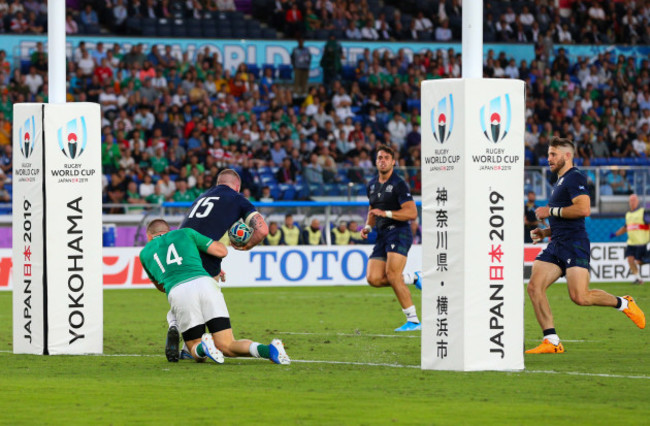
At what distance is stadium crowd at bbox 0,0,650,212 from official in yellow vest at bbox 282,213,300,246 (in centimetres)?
161

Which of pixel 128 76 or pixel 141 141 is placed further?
pixel 128 76

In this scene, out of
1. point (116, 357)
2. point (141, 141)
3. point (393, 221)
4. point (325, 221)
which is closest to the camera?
point (116, 357)

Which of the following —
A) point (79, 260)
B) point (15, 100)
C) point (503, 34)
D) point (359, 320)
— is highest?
point (503, 34)

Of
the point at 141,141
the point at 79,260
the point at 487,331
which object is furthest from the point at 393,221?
the point at 141,141

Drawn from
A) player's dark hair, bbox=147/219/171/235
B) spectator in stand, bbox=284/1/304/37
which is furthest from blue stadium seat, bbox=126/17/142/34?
player's dark hair, bbox=147/219/171/235

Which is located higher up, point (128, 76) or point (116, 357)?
point (128, 76)

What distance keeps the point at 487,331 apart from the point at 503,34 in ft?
95.1

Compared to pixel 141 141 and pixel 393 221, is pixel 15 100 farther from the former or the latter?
pixel 393 221

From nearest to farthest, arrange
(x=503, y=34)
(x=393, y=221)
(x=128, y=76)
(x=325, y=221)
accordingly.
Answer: (x=393, y=221)
(x=325, y=221)
(x=128, y=76)
(x=503, y=34)

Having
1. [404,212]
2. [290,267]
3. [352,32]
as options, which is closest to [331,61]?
[352,32]

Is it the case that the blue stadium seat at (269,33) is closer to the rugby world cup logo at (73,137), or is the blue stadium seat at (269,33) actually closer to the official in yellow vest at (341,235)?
the official in yellow vest at (341,235)

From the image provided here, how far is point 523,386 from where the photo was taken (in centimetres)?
955

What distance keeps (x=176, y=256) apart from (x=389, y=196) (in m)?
5.12

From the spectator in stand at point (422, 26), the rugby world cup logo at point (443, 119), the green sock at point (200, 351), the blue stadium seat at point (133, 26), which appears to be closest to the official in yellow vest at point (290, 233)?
the blue stadium seat at point (133, 26)
